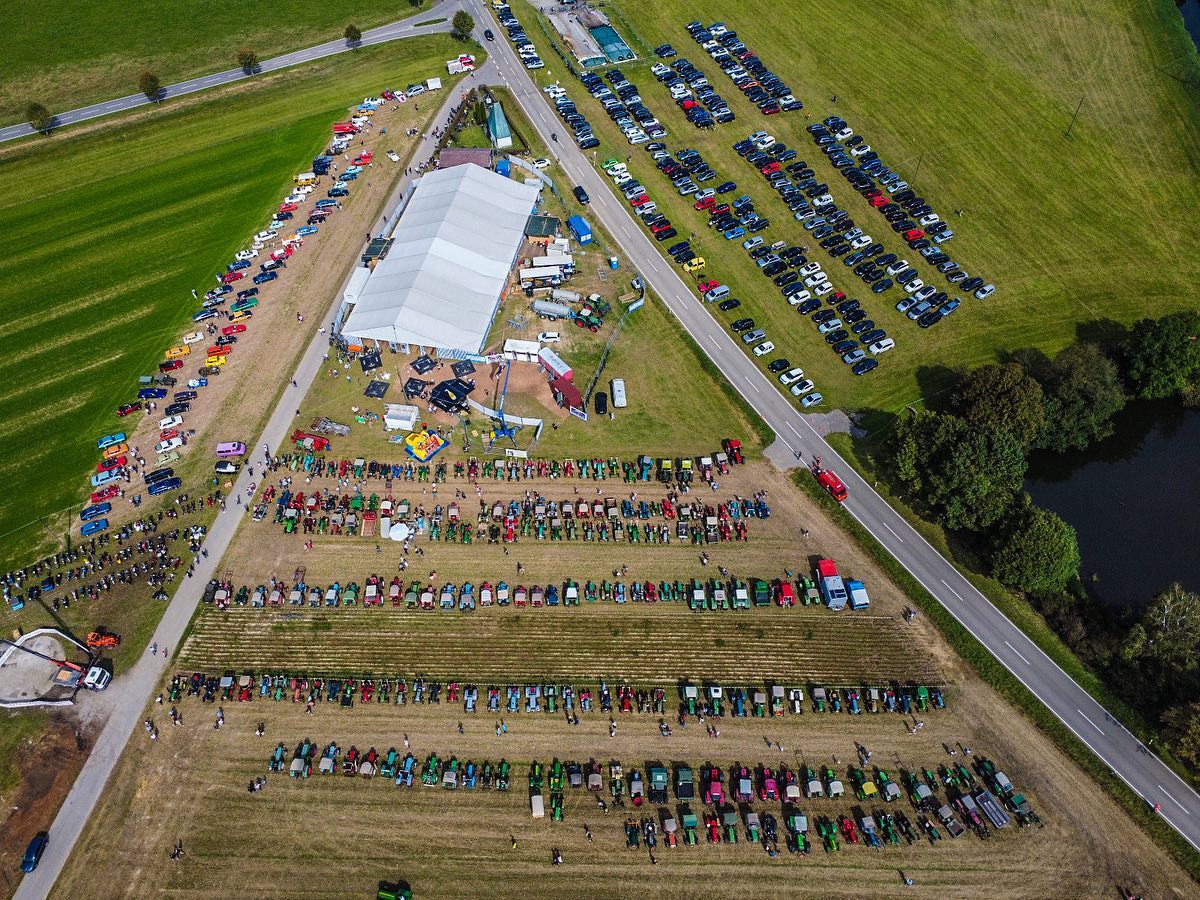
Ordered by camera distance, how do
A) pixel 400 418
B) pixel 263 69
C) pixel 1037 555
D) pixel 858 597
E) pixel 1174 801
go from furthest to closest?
pixel 263 69 < pixel 400 418 < pixel 858 597 < pixel 1037 555 < pixel 1174 801

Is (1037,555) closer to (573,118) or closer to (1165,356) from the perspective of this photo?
(1165,356)

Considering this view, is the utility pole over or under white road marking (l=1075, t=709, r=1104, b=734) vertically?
over

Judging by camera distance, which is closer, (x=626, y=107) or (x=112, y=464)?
(x=112, y=464)

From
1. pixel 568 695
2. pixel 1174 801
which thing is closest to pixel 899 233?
pixel 1174 801

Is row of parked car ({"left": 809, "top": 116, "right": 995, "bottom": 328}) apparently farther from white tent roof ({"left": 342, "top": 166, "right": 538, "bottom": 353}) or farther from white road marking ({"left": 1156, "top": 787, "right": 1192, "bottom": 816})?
white road marking ({"left": 1156, "top": 787, "right": 1192, "bottom": 816})

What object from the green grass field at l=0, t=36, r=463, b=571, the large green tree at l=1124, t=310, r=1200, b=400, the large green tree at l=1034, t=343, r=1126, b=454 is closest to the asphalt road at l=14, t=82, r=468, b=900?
the green grass field at l=0, t=36, r=463, b=571

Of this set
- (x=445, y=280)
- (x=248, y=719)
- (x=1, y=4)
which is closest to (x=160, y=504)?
(x=248, y=719)

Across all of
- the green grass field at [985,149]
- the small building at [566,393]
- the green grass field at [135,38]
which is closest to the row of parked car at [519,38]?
the green grass field at [985,149]
